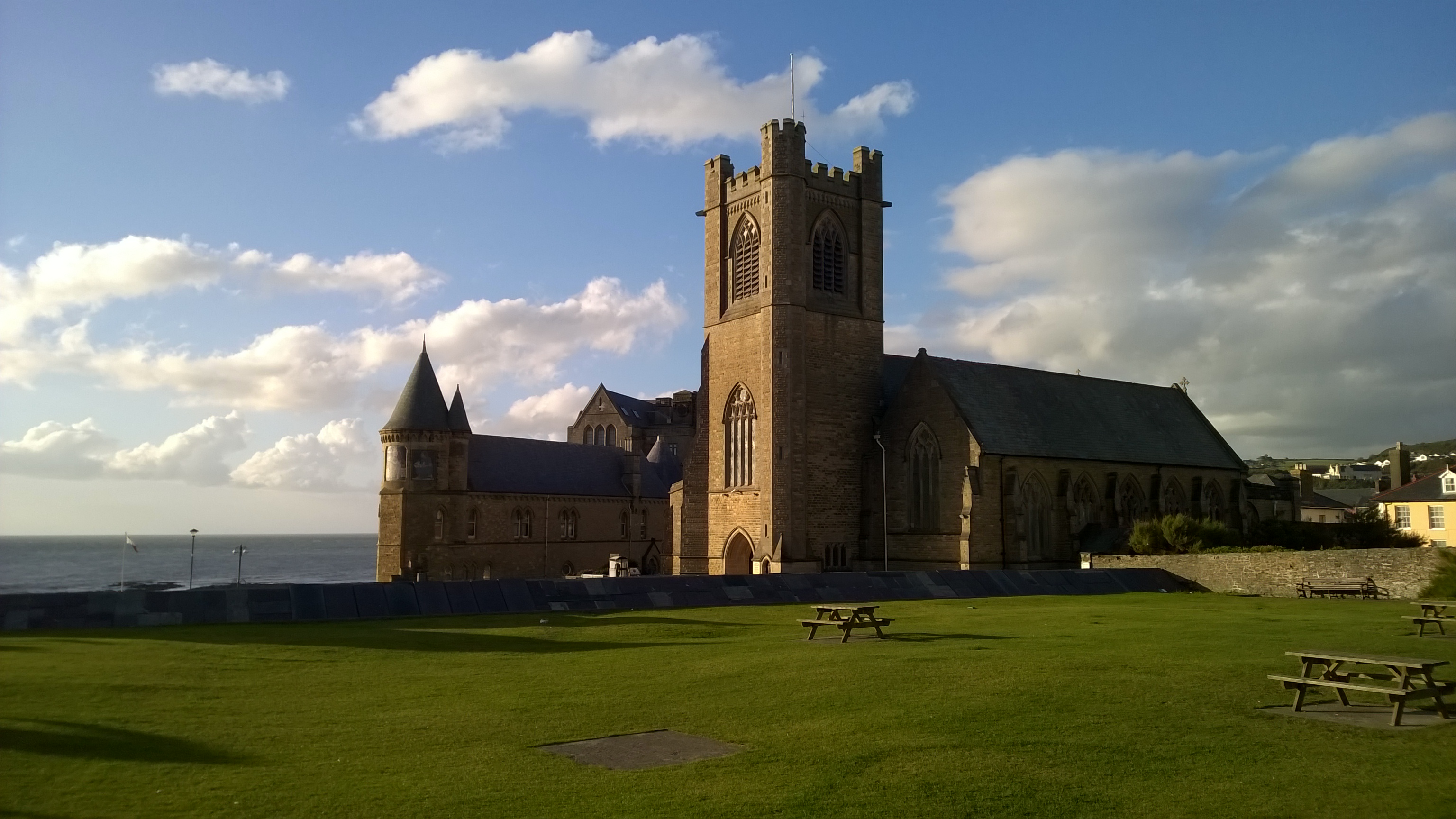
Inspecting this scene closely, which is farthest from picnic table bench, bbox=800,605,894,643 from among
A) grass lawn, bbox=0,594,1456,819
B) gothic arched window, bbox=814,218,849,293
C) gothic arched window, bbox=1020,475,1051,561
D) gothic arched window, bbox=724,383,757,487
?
gothic arched window, bbox=814,218,849,293

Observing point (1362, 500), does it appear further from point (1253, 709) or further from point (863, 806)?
point (863, 806)

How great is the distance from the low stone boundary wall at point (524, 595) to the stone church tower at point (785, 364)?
1327cm

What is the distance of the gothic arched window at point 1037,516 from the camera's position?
4734cm

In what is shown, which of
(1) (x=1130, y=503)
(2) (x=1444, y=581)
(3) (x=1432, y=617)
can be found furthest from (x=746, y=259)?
(3) (x=1432, y=617)

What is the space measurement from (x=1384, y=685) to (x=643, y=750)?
971 cm

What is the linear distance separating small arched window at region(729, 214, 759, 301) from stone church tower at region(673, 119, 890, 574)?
0.23 feet

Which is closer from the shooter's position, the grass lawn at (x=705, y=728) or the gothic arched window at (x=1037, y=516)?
the grass lawn at (x=705, y=728)

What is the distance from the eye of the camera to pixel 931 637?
19.6 meters

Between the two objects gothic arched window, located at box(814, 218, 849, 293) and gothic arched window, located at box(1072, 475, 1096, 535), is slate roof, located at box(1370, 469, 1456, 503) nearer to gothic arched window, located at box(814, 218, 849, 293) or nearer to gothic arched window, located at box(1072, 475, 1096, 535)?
gothic arched window, located at box(1072, 475, 1096, 535)

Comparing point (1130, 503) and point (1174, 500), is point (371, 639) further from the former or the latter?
point (1174, 500)

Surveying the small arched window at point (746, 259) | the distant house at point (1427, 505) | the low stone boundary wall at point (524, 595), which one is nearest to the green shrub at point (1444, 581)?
the low stone boundary wall at point (524, 595)

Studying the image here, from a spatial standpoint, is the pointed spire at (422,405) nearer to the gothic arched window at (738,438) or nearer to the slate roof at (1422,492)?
the gothic arched window at (738,438)

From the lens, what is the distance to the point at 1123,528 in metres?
49.6

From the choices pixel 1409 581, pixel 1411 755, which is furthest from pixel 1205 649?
pixel 1409 581
